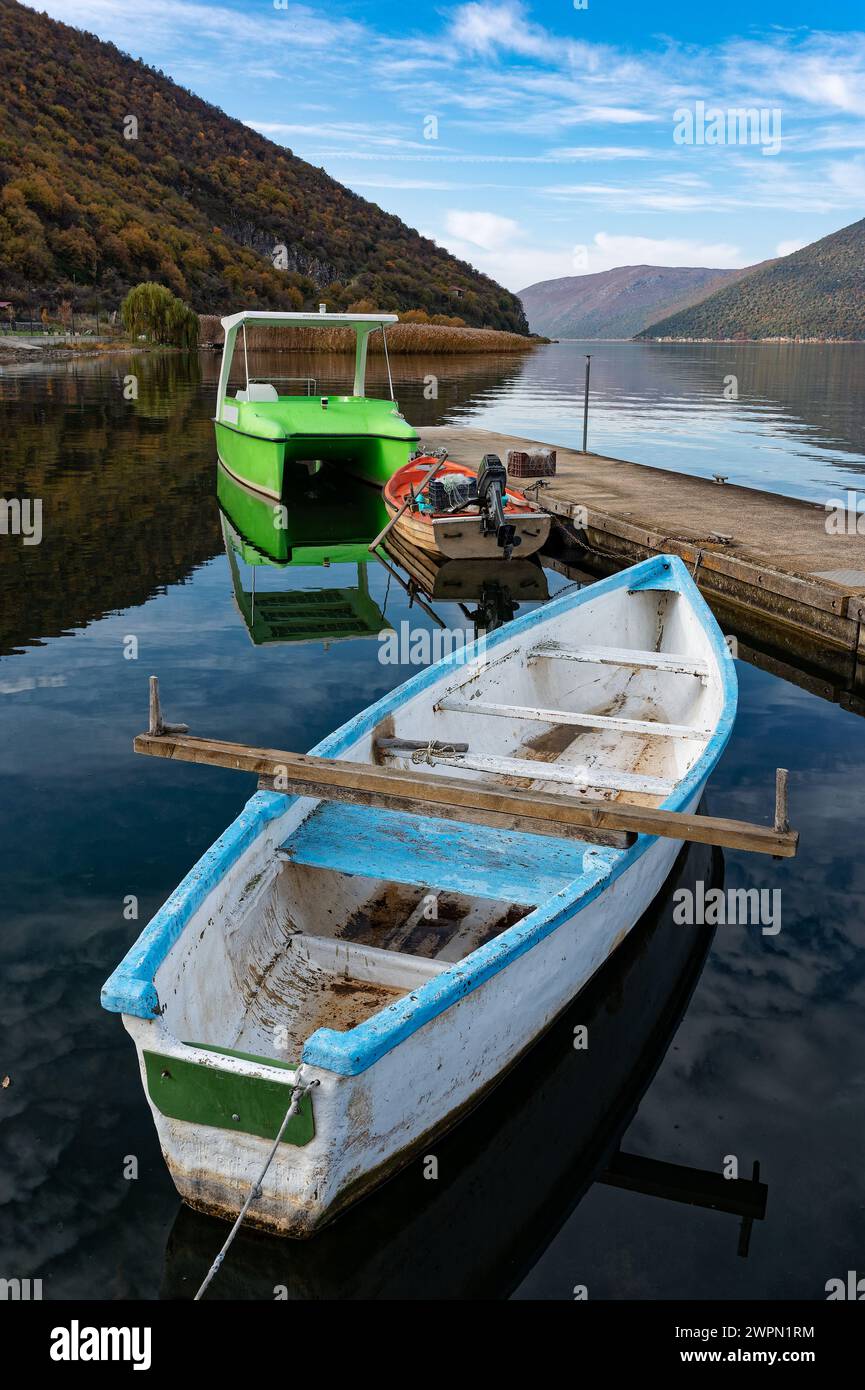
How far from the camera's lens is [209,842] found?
7008 millimetres

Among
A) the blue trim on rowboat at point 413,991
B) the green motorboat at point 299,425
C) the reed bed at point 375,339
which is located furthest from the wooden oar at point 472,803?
the reed bed at point 375,339

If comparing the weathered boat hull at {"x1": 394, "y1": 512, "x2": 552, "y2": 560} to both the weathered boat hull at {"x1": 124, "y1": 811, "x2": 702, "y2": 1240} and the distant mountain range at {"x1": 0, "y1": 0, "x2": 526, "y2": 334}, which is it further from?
the distant mountain range at {"x1": 0, "y1": 0, "x2": 526, "y2": 334}

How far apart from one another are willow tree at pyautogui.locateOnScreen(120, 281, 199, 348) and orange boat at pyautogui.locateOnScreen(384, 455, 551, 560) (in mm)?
55190

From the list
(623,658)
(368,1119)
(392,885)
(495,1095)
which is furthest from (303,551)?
(368,1119)

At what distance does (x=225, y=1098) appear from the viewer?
3752 millimetres

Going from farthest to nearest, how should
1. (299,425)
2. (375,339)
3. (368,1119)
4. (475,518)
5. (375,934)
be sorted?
(375,339)
(299,425)
(475,518)
(375,934)
(368,1119)

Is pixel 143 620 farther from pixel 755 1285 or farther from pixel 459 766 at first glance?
pixel 755 1285

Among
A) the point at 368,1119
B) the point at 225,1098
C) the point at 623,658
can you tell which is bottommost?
the point at 368,1119

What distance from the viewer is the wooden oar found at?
4.84 metres

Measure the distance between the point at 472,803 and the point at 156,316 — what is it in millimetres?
66306

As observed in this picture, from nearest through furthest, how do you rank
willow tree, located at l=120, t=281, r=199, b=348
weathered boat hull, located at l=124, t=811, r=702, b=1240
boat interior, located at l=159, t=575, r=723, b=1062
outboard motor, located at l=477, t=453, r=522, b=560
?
weathered boat hull, located at l=124, t=811, r=702, b=1240 → boat interior, located at l=159, t=575, r=723, b=1062 → outboard motor, located at l=477, t=453, r=522, b=560 → willow tree, located at l=120, t=281, r=199, b=348

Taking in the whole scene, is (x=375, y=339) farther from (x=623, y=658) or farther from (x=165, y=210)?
(x=623, y=658)

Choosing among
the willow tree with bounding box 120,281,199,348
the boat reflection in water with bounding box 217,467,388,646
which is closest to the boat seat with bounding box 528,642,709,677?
the boat reflection in water with bounding box 217,467,388,646

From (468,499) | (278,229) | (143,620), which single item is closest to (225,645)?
(143,620)
